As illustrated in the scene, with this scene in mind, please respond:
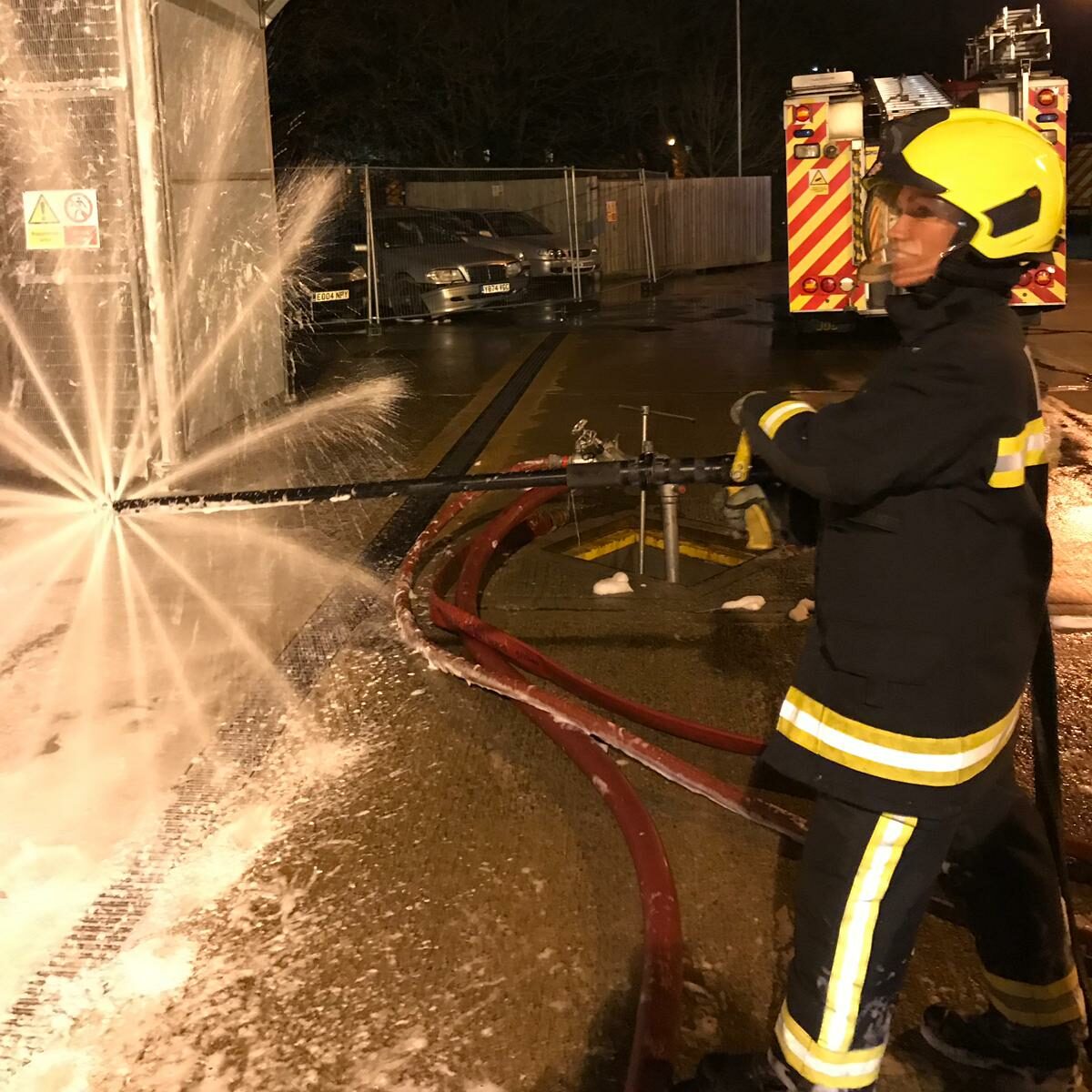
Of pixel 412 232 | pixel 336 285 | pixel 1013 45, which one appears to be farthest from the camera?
pixel 412 232

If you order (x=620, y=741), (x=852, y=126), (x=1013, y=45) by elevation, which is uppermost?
(x=1013, y=45)

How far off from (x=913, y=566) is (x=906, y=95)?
10.1m

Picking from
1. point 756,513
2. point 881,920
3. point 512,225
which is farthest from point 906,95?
point 881,920

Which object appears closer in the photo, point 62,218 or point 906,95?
point 62,218

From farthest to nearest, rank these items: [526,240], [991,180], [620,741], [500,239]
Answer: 1. [526,240]
2. [500,239]
3. [620,741]
4. [991,180]

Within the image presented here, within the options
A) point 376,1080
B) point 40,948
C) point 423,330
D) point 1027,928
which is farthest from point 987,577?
point 423,330

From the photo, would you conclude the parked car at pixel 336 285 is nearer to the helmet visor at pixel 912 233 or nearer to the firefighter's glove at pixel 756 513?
the firefighter's glove at pixel 756 513

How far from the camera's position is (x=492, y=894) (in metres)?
3.04

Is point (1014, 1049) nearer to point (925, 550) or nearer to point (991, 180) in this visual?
point (925, 550)

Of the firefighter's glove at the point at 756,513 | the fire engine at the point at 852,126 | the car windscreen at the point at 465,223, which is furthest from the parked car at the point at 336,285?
the firefighter's glove at the point at 756,513

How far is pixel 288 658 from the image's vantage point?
4.58m

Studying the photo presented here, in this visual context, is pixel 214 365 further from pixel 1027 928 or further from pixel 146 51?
pixel 1027 928

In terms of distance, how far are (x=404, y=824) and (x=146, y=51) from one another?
18.0 feet

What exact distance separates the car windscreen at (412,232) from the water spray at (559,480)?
12.5 m
